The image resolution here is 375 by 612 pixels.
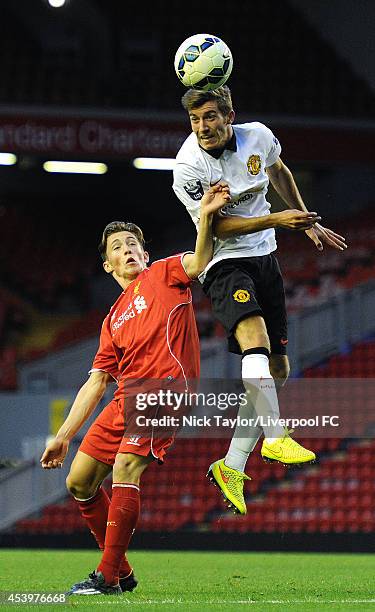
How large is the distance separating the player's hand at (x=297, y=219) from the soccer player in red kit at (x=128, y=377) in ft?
0.89

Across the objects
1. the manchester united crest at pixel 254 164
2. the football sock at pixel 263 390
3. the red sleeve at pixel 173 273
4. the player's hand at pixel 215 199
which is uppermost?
the manchester united crest at pixel 254 164

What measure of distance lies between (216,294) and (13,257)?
12761mm

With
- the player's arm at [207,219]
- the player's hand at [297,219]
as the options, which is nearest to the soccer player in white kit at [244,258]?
the player's hand at [297,219]

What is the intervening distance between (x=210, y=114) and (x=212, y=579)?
294cm

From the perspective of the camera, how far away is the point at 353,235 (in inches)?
633

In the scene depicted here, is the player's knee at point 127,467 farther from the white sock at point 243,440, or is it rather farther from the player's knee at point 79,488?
the white sock at point 243,440

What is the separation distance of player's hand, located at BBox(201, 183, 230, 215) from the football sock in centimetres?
70

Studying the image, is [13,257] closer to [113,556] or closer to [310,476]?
[310,476]

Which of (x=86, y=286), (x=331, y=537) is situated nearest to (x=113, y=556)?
(x=331, y=537)

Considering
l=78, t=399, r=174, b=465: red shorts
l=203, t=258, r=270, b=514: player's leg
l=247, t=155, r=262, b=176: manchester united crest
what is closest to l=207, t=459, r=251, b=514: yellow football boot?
l=203, t=258, r=270, b=514: player's leg

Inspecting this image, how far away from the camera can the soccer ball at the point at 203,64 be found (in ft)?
17.3

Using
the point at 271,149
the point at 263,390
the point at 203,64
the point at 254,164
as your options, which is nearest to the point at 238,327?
the point at 263,390

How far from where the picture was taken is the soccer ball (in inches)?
208

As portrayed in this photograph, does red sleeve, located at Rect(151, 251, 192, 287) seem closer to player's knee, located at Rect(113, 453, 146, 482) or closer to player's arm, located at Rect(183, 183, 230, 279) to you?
player's arm, located at Rect(183, 183, 230, 279)
